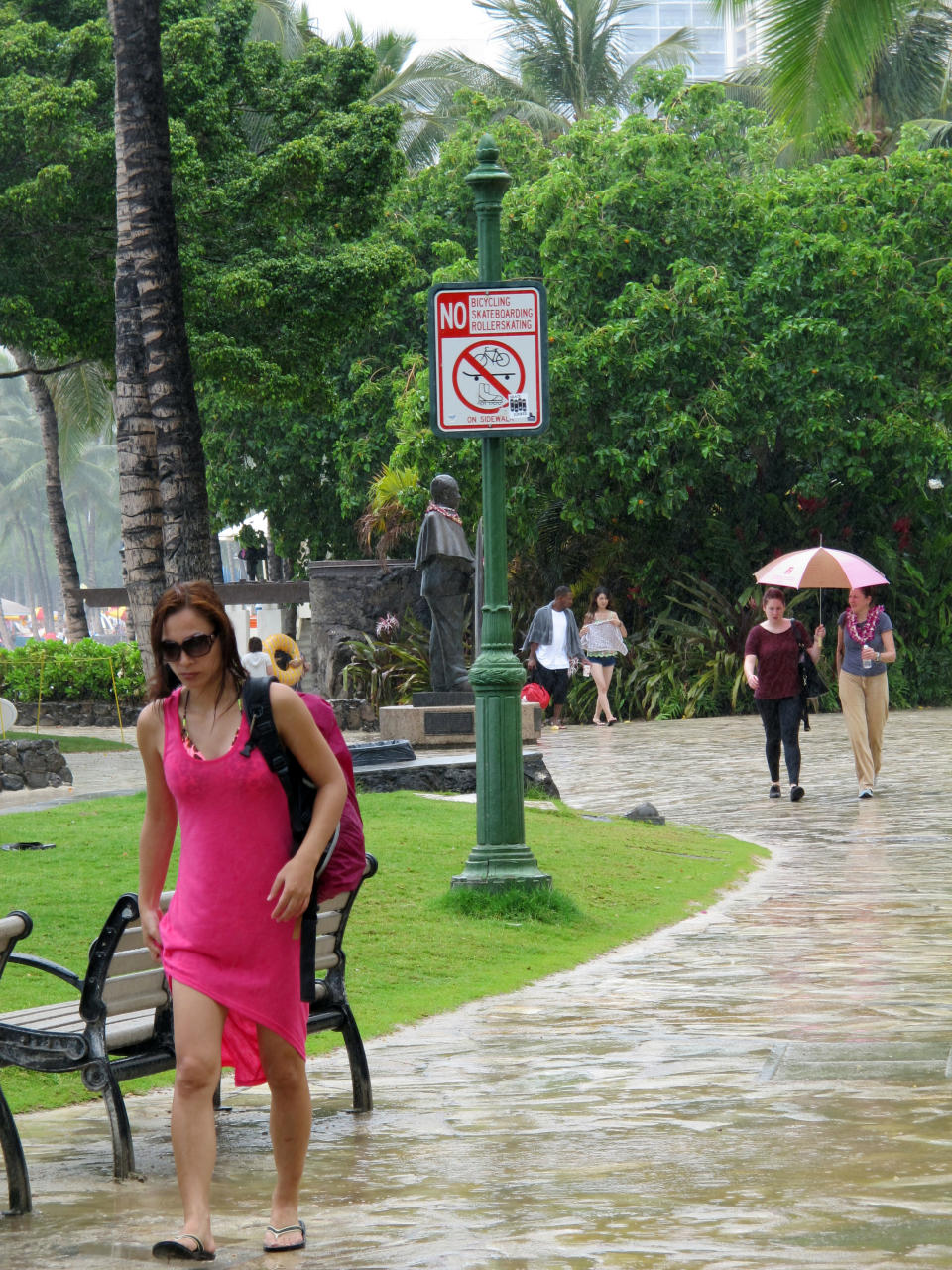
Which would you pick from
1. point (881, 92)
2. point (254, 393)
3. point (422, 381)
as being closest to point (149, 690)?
point (254, 393)

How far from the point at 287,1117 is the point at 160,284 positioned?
29.9ft

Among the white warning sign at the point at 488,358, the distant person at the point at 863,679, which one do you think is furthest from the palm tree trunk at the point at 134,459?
the distant person at the point at 863,679

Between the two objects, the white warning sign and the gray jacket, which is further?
the gray jacket

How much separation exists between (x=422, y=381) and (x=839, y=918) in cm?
1884

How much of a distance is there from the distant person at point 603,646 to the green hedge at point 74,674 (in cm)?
633

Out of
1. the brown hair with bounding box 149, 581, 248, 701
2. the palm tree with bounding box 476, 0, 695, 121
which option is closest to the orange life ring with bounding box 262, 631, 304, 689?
the brown hair with bounding box 149, 581, 248, 701

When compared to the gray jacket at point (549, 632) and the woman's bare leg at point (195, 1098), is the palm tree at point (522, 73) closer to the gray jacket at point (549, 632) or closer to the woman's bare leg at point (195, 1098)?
the gray jacket at point (549, 632)

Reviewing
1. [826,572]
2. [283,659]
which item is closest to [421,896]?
[826,572]

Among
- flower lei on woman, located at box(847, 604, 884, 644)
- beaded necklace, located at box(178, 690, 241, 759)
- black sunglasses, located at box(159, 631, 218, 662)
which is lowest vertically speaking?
flower lei on woman, located at box(847, 604, 884, 644)

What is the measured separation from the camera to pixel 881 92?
38.3 m

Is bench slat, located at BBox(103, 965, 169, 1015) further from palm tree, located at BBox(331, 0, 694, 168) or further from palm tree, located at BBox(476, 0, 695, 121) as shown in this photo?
palm tree, located at BBox(476, 0, 695, 121)

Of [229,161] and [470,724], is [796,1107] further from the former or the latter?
[229,161]

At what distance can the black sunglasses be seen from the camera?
428cm

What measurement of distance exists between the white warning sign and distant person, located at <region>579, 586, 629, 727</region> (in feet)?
50.8
